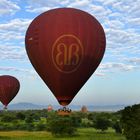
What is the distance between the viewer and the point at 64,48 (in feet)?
116

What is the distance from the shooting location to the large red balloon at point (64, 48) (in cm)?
3541

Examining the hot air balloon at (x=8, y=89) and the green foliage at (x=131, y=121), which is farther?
the hot air balloon at (x=8, y=89)

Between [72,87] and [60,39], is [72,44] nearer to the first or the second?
[60,39]

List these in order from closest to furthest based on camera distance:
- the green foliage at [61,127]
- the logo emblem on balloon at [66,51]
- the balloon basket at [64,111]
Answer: the balloon basket at [64,111] → the logo emblem on balloon at [66,51] → the green foliage at [61,127]

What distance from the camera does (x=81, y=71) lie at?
36156 millimetres

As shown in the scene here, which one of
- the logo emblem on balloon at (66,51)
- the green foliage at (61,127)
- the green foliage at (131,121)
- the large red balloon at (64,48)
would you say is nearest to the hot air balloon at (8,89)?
the green foliage at (131,121)

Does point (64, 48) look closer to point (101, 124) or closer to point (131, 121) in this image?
point (131, 121)

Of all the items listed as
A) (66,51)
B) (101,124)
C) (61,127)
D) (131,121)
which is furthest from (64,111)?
(101,124)

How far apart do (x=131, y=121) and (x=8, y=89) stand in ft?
70.3

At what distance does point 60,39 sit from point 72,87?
13.8ft

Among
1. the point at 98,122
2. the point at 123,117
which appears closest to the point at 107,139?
the point at 123,117

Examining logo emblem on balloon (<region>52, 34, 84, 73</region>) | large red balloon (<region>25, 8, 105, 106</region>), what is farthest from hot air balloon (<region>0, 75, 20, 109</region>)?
logo emblem on balloon (<region>52, 34, 84, 73</region>)

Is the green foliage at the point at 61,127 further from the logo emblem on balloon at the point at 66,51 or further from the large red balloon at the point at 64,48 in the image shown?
the logo emblem on balloon at the point at 66,51

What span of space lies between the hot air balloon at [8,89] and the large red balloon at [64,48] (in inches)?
1376
